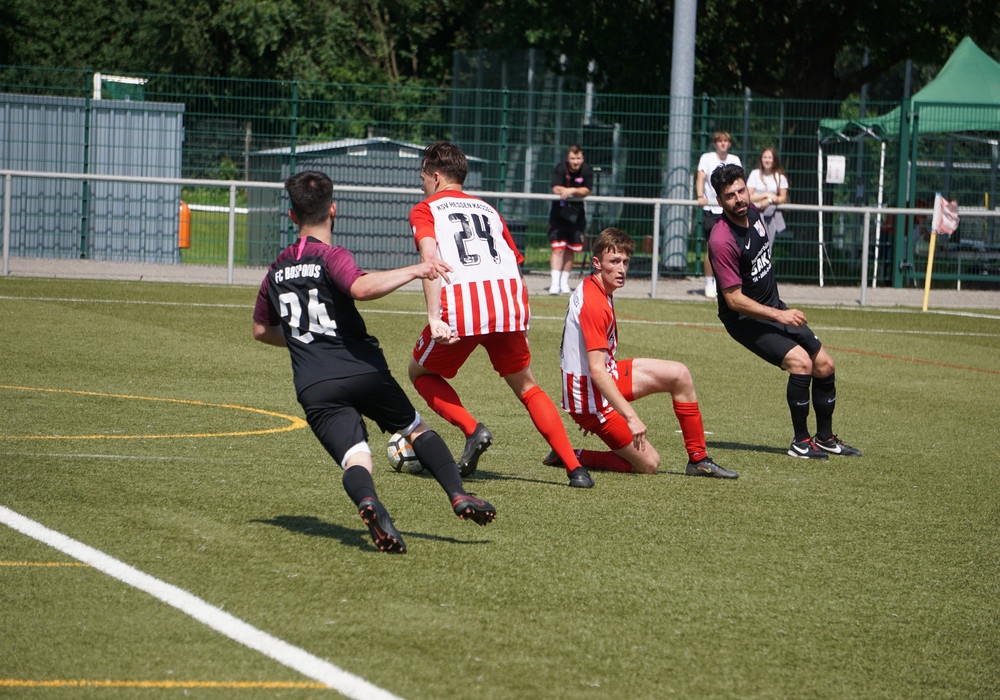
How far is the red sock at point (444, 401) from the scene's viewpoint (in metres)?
6.68

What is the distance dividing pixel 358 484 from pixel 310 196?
3.81 feet

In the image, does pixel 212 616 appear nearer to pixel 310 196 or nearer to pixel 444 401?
pixel 310 196

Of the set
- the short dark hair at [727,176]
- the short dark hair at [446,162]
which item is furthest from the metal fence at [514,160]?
the short dark hair at [446,162]

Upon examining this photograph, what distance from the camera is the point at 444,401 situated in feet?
22.2

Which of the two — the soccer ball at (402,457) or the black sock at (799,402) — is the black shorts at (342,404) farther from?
the black sock at (799,402)

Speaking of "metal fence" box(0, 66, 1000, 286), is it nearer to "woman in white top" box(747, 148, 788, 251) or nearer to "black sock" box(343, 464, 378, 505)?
"woman in white top" box(747, 148, 788, 251)

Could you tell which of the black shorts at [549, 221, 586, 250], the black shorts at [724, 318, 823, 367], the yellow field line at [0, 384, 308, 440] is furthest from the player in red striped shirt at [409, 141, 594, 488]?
the black shorts at [549, 221, 586, 250]

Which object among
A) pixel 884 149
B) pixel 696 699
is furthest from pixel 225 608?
pixel 884 149

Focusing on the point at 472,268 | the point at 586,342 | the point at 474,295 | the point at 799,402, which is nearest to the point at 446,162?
the point at 472,268

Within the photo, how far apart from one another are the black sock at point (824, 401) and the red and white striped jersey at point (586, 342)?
1631 millimetres

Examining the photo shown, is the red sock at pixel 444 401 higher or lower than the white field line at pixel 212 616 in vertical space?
higher

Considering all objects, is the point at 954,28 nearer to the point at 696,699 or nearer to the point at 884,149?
the point at 884,149

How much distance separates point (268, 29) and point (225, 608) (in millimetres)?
Answer: 35977

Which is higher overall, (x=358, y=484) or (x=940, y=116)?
(x=940, y=116)
